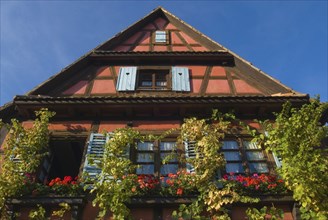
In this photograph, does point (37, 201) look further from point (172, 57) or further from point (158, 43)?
point (158, 43)

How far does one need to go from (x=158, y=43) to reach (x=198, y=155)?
232 inches

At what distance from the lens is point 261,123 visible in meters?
9.38

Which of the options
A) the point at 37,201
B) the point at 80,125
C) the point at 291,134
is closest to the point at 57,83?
the point at 80,125

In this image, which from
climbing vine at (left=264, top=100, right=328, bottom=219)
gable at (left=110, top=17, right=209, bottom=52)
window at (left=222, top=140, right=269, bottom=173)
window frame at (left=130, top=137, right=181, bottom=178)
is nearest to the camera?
climbing vine at (left=264, top=100, right=328, bottom=219)

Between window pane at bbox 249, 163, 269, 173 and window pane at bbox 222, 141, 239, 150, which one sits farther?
window pane at bbox 222, 141, 239, 150

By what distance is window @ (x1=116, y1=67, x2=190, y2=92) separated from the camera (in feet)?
36.3

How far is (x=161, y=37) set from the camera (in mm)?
13562

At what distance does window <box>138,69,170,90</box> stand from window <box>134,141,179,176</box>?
2595mm

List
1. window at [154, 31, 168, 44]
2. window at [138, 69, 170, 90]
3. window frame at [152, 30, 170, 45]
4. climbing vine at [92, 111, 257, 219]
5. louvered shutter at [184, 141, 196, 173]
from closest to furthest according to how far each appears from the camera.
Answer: climbing vine at [92, 111, 257, 219]
louvered shutter at [184, 141, 196, 173]
window at [138, 69, 170, 90]
window frame at [152, 30, 170, 45]
window at [154, 31, 168, 44]

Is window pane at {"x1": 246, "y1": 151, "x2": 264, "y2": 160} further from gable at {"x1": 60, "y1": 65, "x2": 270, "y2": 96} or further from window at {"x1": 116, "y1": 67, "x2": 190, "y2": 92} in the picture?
window at {"x1": 116, "y1": 67, "x2": 190, "y2": 92}

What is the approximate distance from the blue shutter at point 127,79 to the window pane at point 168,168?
3.06 metres

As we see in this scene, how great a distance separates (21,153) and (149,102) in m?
3.29

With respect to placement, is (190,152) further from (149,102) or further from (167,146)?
(149,102)

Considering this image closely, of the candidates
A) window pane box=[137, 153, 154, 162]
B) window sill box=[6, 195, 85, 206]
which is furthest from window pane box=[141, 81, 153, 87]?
window sill box=[6, 195, 85, 206]
